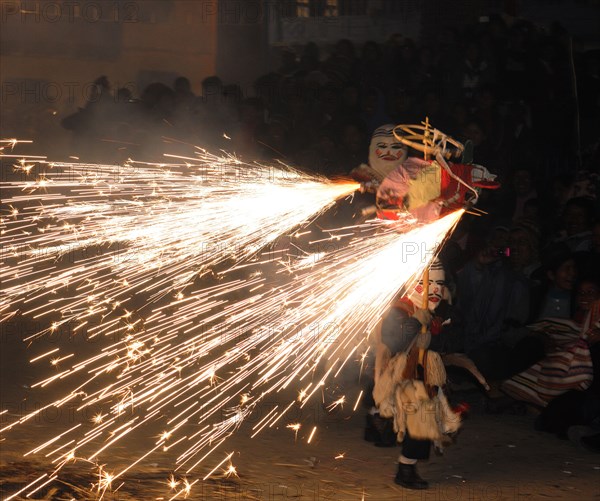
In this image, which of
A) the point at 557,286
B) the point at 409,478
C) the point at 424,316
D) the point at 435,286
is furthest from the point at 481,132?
the point at 409,478

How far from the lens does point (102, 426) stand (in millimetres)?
7371

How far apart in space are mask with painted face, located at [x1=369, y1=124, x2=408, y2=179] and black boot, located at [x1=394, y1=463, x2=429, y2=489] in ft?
6.85

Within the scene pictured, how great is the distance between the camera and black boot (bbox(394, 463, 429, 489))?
619 cm

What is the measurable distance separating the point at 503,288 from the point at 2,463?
4255 millimetres

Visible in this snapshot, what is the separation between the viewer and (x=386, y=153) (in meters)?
7.17

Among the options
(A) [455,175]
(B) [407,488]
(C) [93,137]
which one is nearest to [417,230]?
(A) [455,175]

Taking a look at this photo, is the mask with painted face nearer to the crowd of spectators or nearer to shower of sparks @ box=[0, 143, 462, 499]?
shower of sparks @ box=[0, 143, 462, 499]

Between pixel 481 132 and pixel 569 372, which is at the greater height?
pixel 481 132

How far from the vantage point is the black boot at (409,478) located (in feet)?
20.3

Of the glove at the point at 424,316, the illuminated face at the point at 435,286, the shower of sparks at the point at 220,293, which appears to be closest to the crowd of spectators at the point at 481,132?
the illuminated face at the point at 435,286

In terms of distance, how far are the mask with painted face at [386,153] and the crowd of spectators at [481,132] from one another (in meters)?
0.96

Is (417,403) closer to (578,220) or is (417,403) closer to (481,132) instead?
(578,220)

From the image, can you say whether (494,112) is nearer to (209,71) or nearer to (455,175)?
(455,175)

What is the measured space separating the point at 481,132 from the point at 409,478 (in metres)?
4.78
